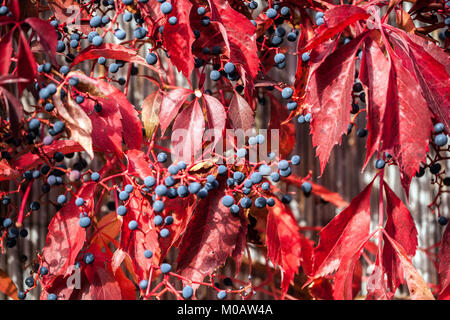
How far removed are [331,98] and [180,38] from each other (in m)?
0.25

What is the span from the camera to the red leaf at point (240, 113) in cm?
74

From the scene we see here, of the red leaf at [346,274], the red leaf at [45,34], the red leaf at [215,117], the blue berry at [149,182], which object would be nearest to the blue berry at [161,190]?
the blue berry at [149,182]

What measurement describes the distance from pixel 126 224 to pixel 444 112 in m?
0.50

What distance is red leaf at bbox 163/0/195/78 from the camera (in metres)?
0.69

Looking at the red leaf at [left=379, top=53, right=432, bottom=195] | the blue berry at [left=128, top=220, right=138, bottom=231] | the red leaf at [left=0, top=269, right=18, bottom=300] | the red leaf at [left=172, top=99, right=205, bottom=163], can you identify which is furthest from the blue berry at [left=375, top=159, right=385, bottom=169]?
the red leaf at [left=0, top=269, right=18, bottom=300]

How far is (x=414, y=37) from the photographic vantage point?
72 centimetres

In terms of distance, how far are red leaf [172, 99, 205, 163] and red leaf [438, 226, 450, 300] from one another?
18.0 inches

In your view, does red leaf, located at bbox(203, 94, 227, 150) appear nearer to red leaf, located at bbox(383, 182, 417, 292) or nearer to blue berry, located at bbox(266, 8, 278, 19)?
blue berry, located at bbox(266, 8, 278, 19)

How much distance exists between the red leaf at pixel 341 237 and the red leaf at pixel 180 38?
35 centimetres

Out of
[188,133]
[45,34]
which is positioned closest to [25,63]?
Answer: [45,34]

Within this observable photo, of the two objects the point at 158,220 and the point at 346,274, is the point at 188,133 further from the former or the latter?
the point at 346,274

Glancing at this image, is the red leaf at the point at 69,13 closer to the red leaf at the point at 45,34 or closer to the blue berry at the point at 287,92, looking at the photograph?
the red leaf at the point at 45,34

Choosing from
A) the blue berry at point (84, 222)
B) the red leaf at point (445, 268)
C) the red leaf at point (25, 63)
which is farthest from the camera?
the red leaf at point (445, 268)
